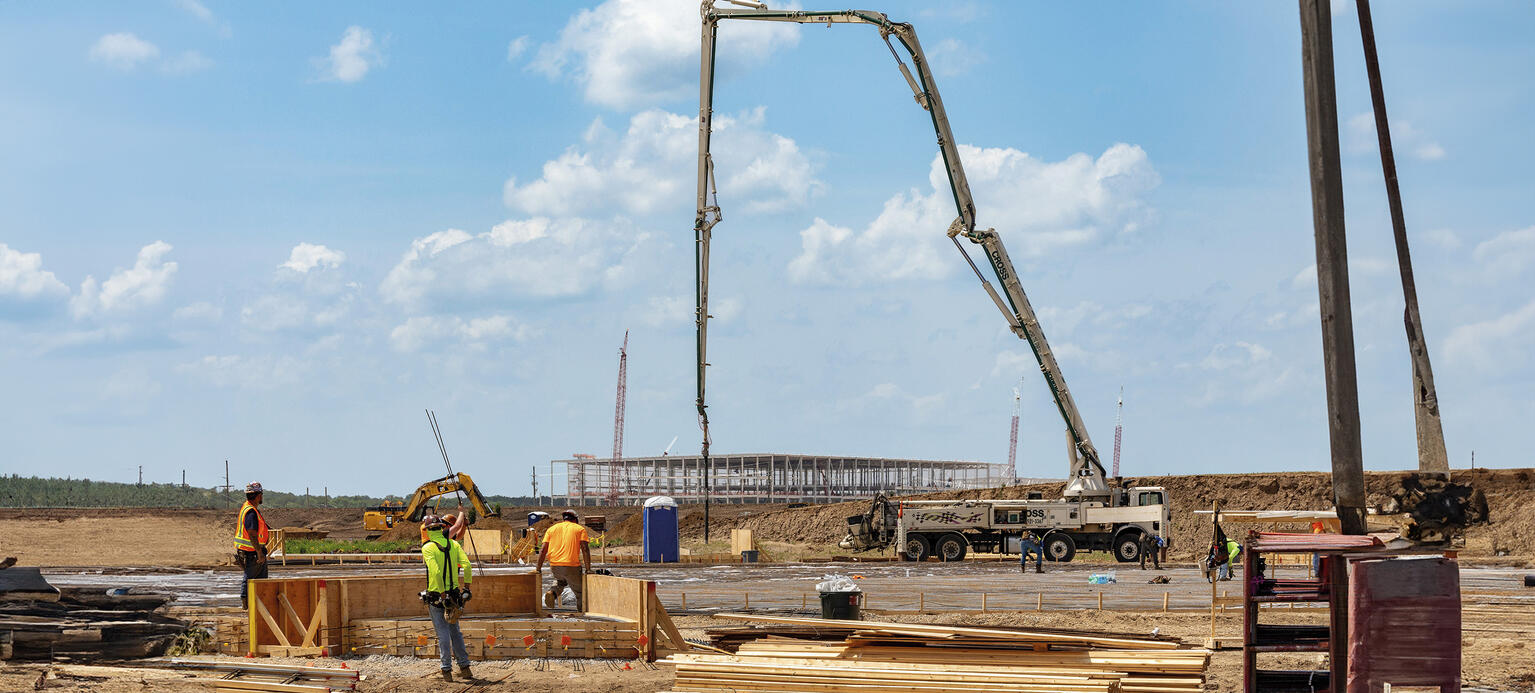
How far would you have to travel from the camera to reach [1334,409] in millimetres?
11625

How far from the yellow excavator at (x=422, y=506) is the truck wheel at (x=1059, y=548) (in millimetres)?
16920

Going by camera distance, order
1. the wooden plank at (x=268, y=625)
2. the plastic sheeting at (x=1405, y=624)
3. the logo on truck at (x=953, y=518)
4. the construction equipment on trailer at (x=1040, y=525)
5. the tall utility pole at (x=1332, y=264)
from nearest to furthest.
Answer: the plastic sheeting at (x=1405, y=624)
the tall utility pole at (x=1332, y=264)
the wooden plank at (x=268, y=625)
the construction equipment on trailer at (x=1040, y=525)
the logo on truck at (x=953, y=518)

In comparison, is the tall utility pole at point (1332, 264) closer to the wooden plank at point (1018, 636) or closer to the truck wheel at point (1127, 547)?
the wooden plank at point (1018, 636)

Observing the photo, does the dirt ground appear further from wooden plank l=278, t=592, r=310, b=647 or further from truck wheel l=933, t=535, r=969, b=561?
truck wheel l=933, t=535, r=969, b=561

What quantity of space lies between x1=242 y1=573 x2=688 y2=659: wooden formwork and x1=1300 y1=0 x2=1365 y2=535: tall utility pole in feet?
24.9

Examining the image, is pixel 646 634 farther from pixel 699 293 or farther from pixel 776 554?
pixel 776 554

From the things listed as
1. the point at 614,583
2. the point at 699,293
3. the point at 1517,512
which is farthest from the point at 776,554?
the point at 614,583

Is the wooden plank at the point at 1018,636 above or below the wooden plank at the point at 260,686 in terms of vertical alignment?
above

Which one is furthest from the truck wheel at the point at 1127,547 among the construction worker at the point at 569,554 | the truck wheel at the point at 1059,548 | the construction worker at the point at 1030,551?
the construction worker at the point at 569,554

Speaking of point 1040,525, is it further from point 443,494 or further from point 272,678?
point 272,678

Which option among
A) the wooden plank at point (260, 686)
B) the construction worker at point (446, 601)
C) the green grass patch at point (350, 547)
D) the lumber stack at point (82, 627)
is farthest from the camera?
the green grass patch at point (350, 547)

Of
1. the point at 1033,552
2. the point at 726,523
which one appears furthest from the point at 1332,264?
the point at 726,523

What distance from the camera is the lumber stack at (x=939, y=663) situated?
11930 millimetres

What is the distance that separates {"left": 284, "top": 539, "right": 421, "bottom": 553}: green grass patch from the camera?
48.2 m
